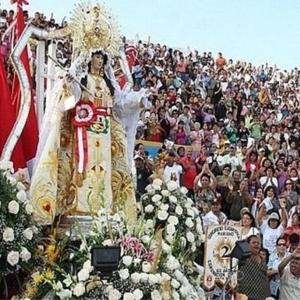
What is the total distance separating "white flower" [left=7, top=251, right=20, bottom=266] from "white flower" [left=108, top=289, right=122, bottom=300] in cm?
86

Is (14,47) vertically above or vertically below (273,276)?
above

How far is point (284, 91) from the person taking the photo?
29.7 meters

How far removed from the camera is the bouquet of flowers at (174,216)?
8.54m

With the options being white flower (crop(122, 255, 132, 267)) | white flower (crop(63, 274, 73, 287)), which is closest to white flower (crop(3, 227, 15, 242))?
white flower (crop(63, 274, 73, 287))

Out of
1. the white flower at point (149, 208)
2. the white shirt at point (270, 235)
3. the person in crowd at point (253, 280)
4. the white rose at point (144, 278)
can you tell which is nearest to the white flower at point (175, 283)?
the white rose at point (144, 278)

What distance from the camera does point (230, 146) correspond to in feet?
56.3

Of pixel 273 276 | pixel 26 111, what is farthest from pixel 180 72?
pixel 26 111

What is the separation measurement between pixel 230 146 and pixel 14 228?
34.1ft

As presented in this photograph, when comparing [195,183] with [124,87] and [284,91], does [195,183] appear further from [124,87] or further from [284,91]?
[284,91]

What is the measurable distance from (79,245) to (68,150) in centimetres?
133

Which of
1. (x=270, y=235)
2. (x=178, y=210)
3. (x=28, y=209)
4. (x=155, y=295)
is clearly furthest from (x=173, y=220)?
(x=270, y=235)

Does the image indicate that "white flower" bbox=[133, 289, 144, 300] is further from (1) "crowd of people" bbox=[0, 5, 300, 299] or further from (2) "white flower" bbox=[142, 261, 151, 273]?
(1) "crowd of people" bbox=[0, 5, 300, 299]

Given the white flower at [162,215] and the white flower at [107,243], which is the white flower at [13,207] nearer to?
the white flower at [107,243]

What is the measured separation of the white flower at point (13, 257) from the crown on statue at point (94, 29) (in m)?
2.51
